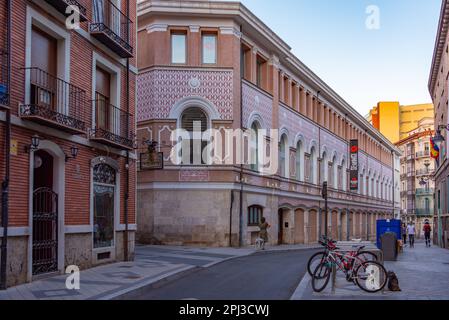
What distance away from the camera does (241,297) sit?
449 inches

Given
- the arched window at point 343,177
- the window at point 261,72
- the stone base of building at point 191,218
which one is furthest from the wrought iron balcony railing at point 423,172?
the stone base of building at point 191,218

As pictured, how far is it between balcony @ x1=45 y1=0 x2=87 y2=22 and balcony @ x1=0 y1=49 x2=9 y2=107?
2407 millimetres

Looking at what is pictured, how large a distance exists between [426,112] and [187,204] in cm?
7599

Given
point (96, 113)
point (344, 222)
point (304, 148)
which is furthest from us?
point (344, 222)

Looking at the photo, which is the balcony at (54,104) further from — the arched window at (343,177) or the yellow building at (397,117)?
the yellow building at (397,117)

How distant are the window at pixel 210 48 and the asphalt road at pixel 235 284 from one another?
40.6ft

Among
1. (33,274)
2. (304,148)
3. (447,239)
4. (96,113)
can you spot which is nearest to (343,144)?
(304,148)

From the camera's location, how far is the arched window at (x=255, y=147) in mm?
30812

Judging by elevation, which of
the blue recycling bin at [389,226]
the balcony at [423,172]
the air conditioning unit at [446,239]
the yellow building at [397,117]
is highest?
the yellow building at [397,117]

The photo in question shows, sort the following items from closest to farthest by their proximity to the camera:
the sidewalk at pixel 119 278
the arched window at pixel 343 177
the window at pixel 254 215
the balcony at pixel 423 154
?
the sidewalk at pixel 119 278, the window at pixel 254 215, the arched window at pixel 343 177, the balcony at pixel 423 154

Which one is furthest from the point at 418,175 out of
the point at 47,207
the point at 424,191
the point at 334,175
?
the point at 47,207

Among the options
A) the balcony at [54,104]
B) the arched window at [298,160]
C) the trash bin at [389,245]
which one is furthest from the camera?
the arched window at [298,160]

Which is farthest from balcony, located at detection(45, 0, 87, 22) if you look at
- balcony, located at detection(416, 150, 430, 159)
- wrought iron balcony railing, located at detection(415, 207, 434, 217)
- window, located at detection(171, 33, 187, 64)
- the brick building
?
wrought iron balcony railing, located at detection(415, 207, 434, 217)
